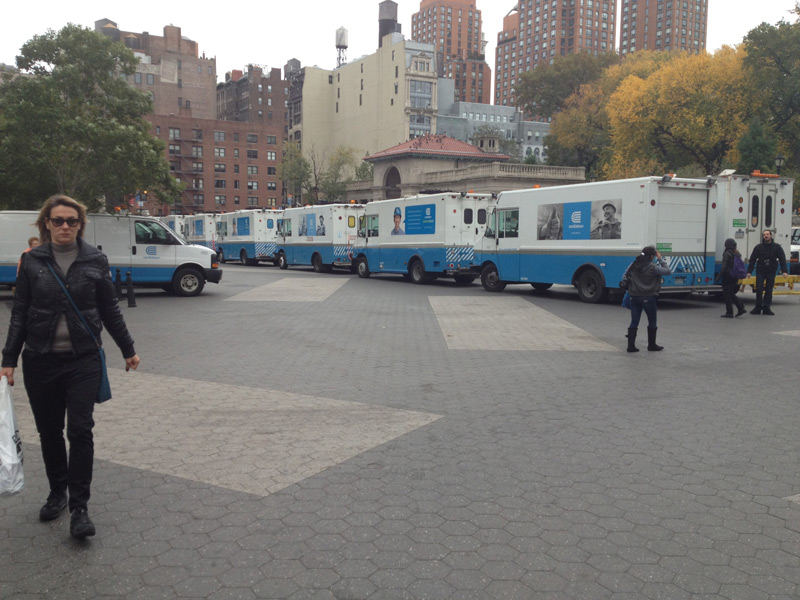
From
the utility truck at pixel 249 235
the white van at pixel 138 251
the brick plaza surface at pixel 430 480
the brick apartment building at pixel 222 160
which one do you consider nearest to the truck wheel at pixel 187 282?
the white van at pixel 138 251

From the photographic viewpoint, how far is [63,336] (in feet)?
13.1

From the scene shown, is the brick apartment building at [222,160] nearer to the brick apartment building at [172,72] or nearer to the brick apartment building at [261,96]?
the brick apartment building at [172,72]

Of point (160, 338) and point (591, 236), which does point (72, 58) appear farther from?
point (591, 236)

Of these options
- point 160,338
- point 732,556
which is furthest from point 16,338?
point 160,338

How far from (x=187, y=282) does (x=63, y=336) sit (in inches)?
645

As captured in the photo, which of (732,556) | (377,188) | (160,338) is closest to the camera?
(732,556)

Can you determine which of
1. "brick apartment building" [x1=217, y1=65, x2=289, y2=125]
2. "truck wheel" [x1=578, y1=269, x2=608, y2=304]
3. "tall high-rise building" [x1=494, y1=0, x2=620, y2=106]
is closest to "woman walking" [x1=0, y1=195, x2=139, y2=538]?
"truck wheel" [x1=578, y1=269, x2=608, y2=304]

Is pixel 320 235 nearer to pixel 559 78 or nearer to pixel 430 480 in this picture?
pixel 430 480

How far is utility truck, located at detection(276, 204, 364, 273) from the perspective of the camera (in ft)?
102

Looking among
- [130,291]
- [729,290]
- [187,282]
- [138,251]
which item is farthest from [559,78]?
[130,291]

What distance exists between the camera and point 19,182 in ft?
72.0

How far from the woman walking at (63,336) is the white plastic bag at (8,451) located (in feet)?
0.48

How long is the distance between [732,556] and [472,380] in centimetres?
477

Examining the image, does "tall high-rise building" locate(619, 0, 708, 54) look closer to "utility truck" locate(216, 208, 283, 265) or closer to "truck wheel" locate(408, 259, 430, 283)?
"utility truck" locate(216, 208, 283, 265)
